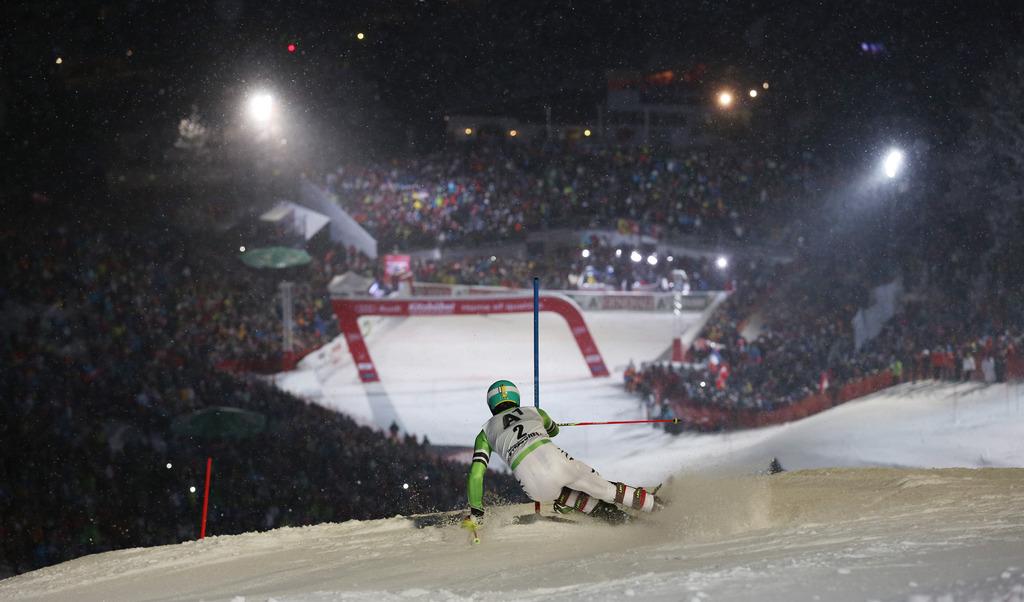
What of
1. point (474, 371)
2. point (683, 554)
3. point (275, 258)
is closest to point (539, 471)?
point (683, 554)

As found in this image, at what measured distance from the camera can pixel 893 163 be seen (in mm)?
25094

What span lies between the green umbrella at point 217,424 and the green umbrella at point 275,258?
8.30m

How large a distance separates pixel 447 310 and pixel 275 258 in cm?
532

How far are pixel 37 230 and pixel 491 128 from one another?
16108mm

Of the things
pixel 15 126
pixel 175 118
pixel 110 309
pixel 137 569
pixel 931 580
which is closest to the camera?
pixel 931 580

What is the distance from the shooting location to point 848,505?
22.2 feet

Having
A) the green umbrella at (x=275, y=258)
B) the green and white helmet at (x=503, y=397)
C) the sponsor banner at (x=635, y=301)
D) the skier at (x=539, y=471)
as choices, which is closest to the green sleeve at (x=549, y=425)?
the skier at (x=539, y=471)

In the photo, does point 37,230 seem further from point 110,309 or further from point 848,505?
point 848,505

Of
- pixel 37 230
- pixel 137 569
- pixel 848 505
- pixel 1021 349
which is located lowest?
pixel 137 569

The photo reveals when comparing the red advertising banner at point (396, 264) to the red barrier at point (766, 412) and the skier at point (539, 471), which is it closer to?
the red barrier at point (766, 412)

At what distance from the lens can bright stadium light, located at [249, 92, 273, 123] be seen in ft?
95.3

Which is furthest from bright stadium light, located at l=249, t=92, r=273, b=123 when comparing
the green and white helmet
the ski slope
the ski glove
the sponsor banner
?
the ski glove

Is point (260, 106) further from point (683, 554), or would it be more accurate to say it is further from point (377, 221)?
point (683, 554)

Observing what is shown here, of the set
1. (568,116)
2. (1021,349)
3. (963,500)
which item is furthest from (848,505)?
(568,116)
